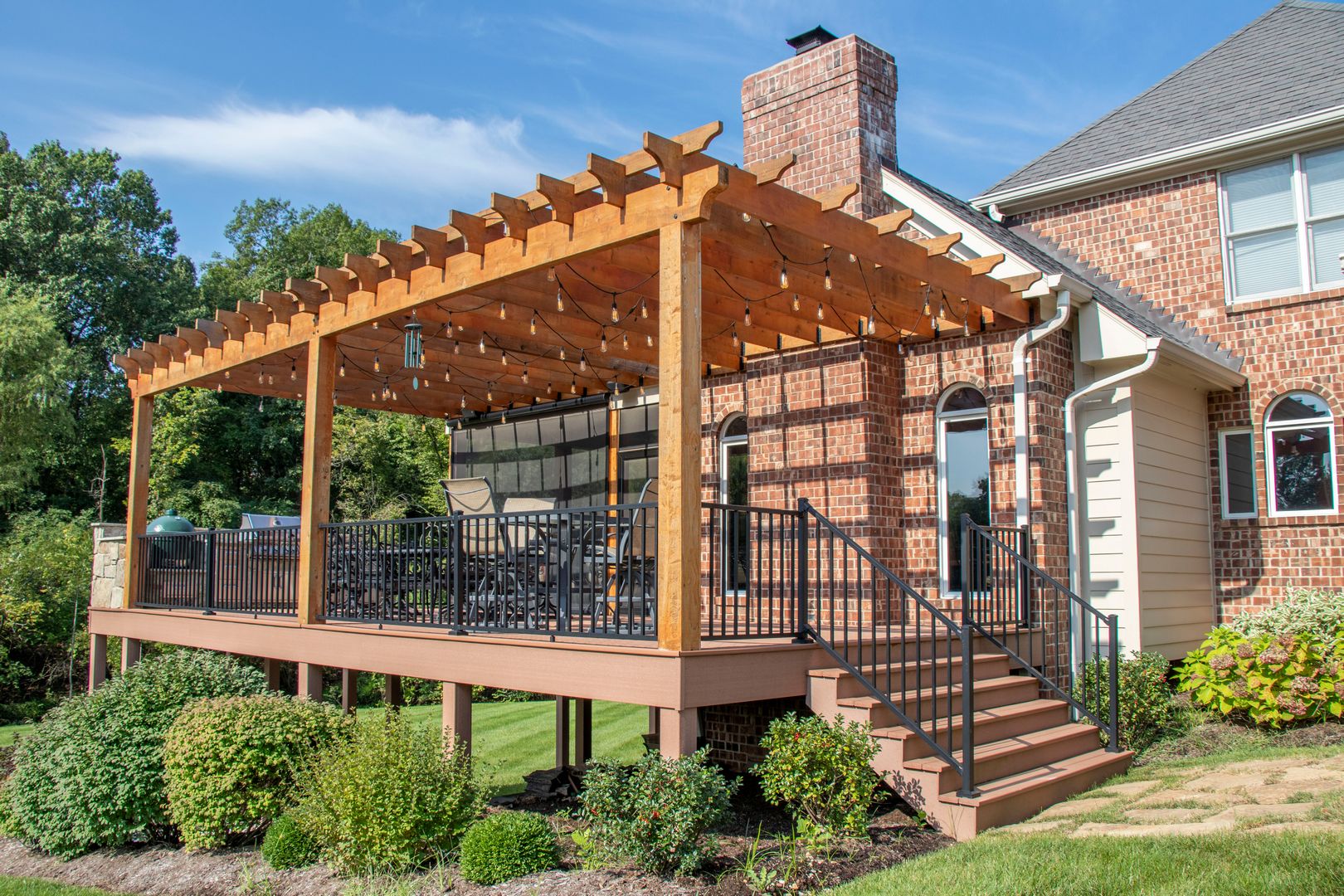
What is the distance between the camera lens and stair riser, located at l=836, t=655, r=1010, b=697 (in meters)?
6.51

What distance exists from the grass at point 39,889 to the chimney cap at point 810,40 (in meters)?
9.08

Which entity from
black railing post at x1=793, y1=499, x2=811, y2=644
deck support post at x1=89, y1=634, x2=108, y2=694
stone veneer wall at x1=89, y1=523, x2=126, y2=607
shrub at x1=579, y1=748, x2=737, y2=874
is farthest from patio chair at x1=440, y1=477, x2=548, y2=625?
deck support post at x1=89, y1=634, x2=108, y2=694

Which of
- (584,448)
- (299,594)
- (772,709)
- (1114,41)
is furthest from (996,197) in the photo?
(1114,41)

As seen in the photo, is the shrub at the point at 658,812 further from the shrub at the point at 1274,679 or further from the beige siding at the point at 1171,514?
the beige siding at the point at 1171,514

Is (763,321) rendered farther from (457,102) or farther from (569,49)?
(457,102)

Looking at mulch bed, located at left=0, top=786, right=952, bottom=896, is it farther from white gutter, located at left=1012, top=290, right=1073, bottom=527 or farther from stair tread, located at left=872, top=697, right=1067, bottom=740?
white gutter, located at left=1012, top=290, right=1073, bottom=527

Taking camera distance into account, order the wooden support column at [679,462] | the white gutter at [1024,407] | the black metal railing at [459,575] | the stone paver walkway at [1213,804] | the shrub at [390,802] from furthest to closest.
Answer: the white gutter at [1024,407] < the black metal railing at [459,575] < the shrub at [390,802] < the wooden support column at [679,462] < the stone paver walkway at [1213,804]

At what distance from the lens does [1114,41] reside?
22141 millimetres

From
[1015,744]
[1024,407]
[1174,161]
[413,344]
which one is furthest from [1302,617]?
[413,344]

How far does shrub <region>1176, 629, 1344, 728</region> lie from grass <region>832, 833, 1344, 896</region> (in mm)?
3649

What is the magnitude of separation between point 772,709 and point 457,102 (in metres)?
33.4

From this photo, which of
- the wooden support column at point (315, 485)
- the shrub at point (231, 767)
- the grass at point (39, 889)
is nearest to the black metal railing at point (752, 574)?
the shrub at point (231, 767)

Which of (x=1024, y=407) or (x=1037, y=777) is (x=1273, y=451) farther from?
(x=1037, y=777)

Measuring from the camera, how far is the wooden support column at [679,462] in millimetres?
5801
